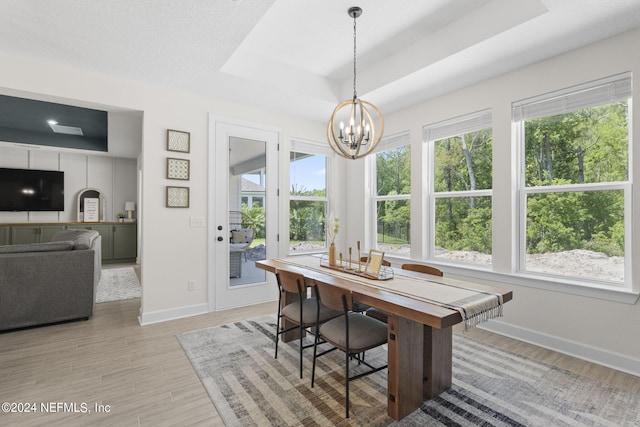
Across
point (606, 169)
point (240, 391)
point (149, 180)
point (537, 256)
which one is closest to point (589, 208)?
point (606, 169)

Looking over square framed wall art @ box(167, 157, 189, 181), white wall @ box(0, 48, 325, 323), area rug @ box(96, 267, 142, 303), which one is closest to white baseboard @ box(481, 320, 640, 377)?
white wall @ box(0, 48, 325, 323)

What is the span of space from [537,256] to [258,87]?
341cm

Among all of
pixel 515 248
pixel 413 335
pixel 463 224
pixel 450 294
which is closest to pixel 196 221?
pixel 413 335

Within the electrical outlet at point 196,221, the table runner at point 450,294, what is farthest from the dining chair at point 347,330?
the electrical outlet at point 196,221

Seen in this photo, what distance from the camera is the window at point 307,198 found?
15.0ft

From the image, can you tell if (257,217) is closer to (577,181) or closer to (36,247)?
(36,247)

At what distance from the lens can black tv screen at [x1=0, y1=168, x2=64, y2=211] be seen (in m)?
6.29

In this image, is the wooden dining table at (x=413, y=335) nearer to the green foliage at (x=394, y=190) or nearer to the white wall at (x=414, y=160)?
the white wall at (x=414, y=160)

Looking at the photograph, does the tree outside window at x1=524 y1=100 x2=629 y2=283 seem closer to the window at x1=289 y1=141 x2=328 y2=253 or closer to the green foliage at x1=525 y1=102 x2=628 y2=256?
the green foliage at x1=525 y1=102 x2=628 y2=256

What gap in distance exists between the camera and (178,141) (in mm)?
3596

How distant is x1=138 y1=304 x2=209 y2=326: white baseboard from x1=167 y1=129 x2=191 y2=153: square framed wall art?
1851 millimetres

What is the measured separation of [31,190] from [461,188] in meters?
8.26

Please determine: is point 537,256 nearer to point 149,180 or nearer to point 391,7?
point 391,7

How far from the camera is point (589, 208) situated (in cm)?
267
